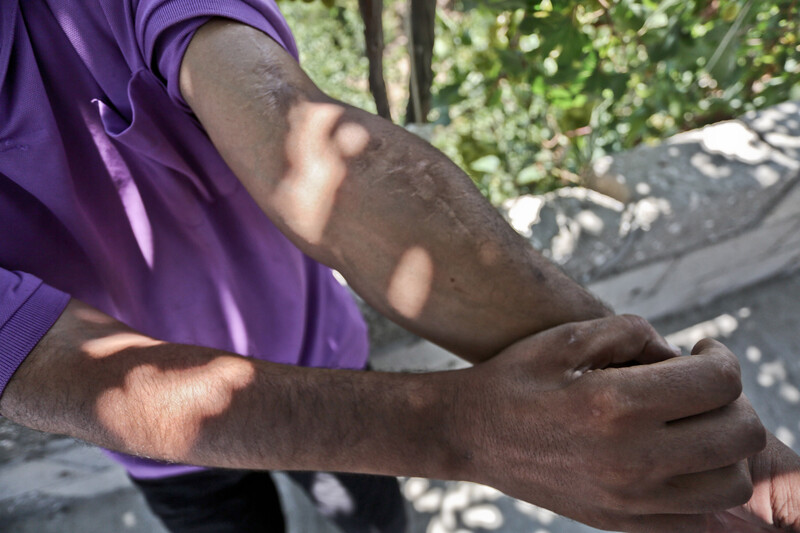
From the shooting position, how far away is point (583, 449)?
84 cm

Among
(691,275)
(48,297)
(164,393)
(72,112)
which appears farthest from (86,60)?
(691,275)

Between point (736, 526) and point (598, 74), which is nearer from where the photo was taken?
point (736, 526)

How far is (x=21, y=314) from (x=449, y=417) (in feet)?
2.16

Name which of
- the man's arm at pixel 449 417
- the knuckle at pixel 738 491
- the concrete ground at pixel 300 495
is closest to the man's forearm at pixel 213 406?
the man's arm at pixel 449 417

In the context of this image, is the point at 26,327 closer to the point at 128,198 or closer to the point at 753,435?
the point at 128,198

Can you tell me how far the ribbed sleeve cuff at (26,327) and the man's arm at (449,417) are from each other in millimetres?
12

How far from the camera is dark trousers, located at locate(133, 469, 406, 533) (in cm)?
144

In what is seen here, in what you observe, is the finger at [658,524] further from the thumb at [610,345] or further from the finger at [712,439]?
the thumb at [610,345]

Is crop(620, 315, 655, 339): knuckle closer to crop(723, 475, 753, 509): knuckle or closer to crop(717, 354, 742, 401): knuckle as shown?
crop(717, 354, 742, 401): knuckle

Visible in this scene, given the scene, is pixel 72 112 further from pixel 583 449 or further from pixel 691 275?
pixel 691 275

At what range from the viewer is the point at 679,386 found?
86 centimetres

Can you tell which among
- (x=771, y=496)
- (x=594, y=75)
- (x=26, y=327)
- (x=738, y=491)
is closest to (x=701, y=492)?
(x=738, y=491)

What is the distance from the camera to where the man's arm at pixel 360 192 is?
0.92 meters

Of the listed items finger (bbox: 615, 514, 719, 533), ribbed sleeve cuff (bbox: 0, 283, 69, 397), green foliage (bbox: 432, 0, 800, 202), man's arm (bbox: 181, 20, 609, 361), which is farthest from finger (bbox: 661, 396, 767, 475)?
green foliage (bbox: 432, 0, 800, 202)
